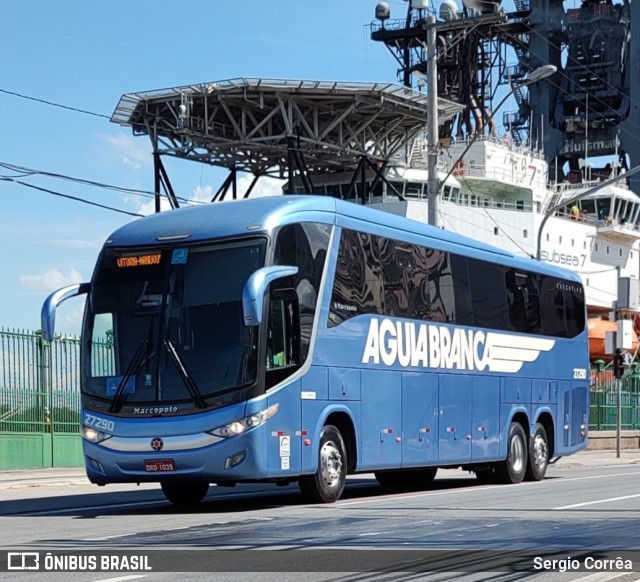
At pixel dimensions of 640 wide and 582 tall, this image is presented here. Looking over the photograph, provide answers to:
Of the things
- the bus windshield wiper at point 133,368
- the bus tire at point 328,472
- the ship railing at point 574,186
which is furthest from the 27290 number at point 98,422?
the ship railing at point 574,186

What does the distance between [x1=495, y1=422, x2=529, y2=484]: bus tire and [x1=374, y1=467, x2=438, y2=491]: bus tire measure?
114cm

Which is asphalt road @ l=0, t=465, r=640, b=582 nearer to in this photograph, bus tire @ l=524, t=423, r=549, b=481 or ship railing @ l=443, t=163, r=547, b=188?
bus tire @ l=524, t=423, r=549, b=481

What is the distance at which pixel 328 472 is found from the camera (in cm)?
1549

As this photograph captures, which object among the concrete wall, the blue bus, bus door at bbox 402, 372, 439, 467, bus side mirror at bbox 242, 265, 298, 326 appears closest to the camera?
bus side mirror at bbox 242, 265, 298, 326

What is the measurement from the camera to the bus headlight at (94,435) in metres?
14.4

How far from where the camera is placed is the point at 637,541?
11.0 meters

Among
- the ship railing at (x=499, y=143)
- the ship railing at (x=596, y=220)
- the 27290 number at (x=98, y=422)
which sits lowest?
the 27290 number at (x=98, y=422)

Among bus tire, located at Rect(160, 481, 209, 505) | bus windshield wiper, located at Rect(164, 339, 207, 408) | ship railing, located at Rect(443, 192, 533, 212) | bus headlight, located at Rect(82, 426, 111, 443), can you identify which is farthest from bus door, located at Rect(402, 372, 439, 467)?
ship railing, located at Rect(443, 192, 533, 212)

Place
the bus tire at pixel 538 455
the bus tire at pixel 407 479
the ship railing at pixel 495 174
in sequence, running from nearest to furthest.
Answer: the bus tire at pixel 407 479 → the bus tire at pixel 538 455 → the ship railing at pixel 495 174

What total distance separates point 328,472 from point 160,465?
7.91 ft

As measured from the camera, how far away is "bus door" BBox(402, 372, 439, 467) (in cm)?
1750

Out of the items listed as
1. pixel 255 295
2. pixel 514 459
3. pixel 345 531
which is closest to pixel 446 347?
pixel 514 459

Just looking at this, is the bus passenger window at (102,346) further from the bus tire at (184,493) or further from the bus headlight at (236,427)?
the bus tire at (184,493)

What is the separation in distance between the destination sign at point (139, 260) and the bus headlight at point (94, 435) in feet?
6.50
